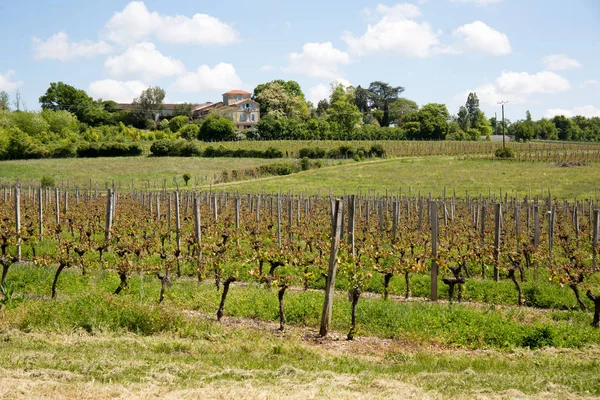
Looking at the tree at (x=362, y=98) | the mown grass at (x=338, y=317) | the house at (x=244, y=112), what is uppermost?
the tree at (x=362, y=98)

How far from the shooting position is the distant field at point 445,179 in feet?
150

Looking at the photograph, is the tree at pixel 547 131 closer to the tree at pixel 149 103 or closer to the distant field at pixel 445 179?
the distant field at pixel 445 179

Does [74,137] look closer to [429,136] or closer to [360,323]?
[429,136]

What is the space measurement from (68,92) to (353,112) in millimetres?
54598

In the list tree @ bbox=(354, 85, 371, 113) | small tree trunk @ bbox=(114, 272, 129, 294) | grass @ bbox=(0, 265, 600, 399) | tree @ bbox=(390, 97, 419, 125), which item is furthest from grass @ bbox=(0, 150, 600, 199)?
tree @ bbox=(354, 85, 371, 113)

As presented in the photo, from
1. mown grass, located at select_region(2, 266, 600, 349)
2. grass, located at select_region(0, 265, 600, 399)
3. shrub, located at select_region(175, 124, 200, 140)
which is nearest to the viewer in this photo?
grass, located at select_region(0, 265, 600, 399)

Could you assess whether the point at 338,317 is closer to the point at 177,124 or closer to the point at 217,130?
the point at 217,130

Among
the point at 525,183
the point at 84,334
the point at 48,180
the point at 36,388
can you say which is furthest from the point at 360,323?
the point at 48,180

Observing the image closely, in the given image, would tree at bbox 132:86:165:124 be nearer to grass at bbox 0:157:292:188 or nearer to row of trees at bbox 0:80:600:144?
row of trees at bbox 0:80:600:144

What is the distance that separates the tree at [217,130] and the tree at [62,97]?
35360 mm

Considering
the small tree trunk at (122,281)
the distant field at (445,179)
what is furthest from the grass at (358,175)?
the small tree trunk at (122,281)

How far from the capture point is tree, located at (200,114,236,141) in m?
86.6

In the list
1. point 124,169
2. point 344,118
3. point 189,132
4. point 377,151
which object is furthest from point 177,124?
point 377,151

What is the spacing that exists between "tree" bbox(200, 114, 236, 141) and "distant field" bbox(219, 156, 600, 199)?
28842mm
